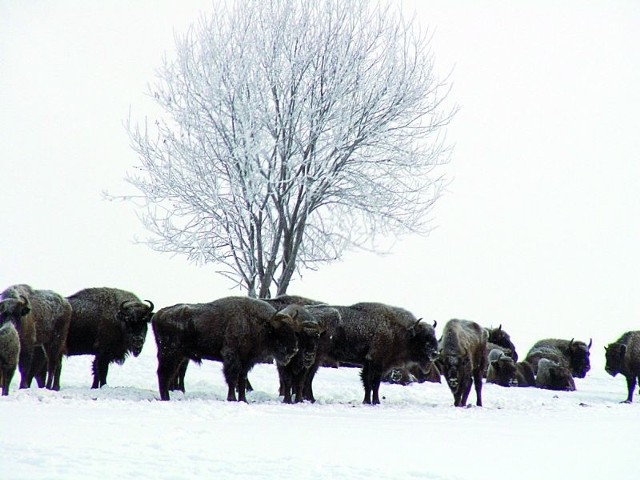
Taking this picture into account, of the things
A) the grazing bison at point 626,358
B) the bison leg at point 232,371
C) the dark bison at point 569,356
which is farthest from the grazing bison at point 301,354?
the dark bison at point 569,356

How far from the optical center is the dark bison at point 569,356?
25484mm

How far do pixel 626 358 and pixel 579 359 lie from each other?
3.88 meters

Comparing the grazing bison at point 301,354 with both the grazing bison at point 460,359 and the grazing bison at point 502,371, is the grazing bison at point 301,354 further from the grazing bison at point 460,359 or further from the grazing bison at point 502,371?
the grazing bison at point 502,371

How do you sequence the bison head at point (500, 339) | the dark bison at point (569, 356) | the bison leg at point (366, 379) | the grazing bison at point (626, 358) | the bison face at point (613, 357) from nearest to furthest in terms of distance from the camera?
the bison leg at point (366, 379) < the grazing bison at point (626, 358) < the bison face at point (613, 357) < the dark bison at point (569, 356) < the bison head at point (500, 339)

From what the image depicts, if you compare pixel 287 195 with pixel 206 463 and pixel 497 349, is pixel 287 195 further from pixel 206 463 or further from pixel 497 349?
pixel 206 463

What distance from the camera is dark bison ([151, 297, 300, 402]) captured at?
1523 cm

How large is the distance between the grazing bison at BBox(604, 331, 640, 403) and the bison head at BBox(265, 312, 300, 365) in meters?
10.1

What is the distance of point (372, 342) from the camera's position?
55.4 feet

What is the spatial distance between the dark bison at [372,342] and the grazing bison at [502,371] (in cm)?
684

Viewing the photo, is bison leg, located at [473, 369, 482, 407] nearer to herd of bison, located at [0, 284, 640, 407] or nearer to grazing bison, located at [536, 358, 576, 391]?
herd of bison, located at [0, 284, 640, 407]

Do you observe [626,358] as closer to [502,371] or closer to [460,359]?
[502,371]

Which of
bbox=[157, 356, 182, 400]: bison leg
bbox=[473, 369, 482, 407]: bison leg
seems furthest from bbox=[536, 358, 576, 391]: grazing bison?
bbox=[157, 356, 182, 400]: bison leg

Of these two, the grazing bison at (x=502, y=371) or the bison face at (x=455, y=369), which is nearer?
the bison face at (x=455, y=369)

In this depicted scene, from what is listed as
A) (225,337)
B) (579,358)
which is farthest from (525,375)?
(225,337)
